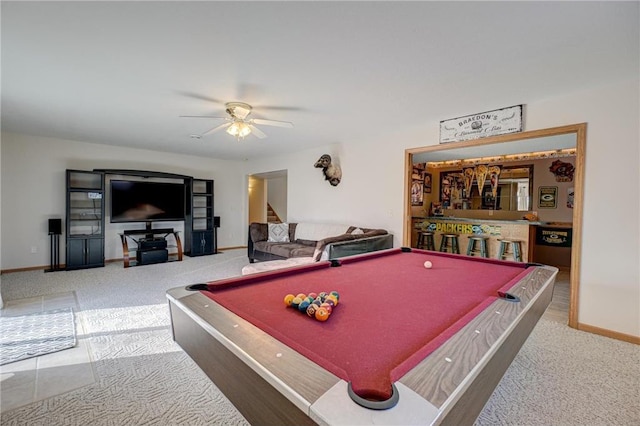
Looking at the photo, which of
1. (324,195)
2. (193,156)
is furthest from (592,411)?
(193,156)

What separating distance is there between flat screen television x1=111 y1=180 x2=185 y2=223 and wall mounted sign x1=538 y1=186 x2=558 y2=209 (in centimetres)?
808

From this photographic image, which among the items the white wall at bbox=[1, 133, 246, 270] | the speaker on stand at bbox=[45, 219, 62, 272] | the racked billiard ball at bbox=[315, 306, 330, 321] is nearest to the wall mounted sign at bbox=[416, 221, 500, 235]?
the racked billiard ball at bbox=[315, 306, 330, 321]

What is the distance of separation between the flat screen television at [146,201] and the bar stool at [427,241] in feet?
17.4

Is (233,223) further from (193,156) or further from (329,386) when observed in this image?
(329,386)

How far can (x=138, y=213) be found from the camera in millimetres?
5898

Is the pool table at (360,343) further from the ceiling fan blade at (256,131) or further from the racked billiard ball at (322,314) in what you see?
the ceiling fan blade at (256,131)

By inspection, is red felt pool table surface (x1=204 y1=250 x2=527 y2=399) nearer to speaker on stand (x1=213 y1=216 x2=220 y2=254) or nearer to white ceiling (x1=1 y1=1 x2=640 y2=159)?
white ceiling (x1=1 y1=1 x2=640 y2=159)

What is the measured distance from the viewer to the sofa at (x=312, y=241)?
3754 mm

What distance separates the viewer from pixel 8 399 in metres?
1.81

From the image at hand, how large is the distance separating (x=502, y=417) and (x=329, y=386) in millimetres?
1557

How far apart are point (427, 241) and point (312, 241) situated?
2507mm

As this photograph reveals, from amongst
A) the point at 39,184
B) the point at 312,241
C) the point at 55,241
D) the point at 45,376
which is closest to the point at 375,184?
the point at 312,241

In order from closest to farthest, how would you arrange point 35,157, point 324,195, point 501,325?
point 501,325 < point 35,157 < point 324,195

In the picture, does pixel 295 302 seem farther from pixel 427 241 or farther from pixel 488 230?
pixel 427 241
